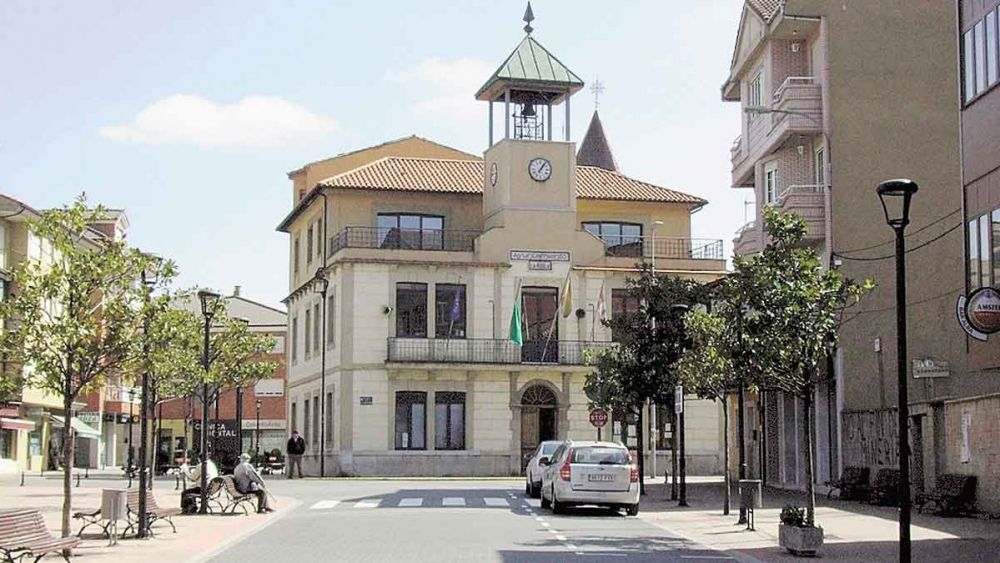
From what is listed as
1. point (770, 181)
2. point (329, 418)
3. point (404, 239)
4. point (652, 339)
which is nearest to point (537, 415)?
point (329, 418)

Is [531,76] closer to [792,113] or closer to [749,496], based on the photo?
[792,113]

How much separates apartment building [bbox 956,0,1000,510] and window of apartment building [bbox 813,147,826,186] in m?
11.1

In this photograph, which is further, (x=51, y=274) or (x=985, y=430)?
(x=985, y=430)

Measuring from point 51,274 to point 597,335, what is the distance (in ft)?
133

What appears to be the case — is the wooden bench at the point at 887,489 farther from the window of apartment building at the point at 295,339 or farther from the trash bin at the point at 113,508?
the window of apartment building at the point at 295,339

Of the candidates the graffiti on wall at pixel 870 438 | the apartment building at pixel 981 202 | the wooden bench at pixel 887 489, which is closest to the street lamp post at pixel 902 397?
the apartment building at pixel 981 202

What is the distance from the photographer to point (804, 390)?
2212 centimetres

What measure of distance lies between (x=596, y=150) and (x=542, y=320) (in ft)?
101

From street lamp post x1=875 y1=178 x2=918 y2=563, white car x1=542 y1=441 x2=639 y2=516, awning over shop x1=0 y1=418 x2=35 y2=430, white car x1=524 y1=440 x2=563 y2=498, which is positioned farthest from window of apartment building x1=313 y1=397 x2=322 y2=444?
street lamp post x1=875 y1=178 x2=918 y2=563

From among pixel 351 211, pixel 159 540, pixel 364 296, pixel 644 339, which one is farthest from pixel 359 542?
pixel 351 211

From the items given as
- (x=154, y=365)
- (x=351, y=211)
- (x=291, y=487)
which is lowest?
(x=291, y=487)

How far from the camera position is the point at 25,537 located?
16234 millimetres

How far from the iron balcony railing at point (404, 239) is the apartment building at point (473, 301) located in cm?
6

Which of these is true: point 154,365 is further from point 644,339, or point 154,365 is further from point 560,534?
point 644,339
